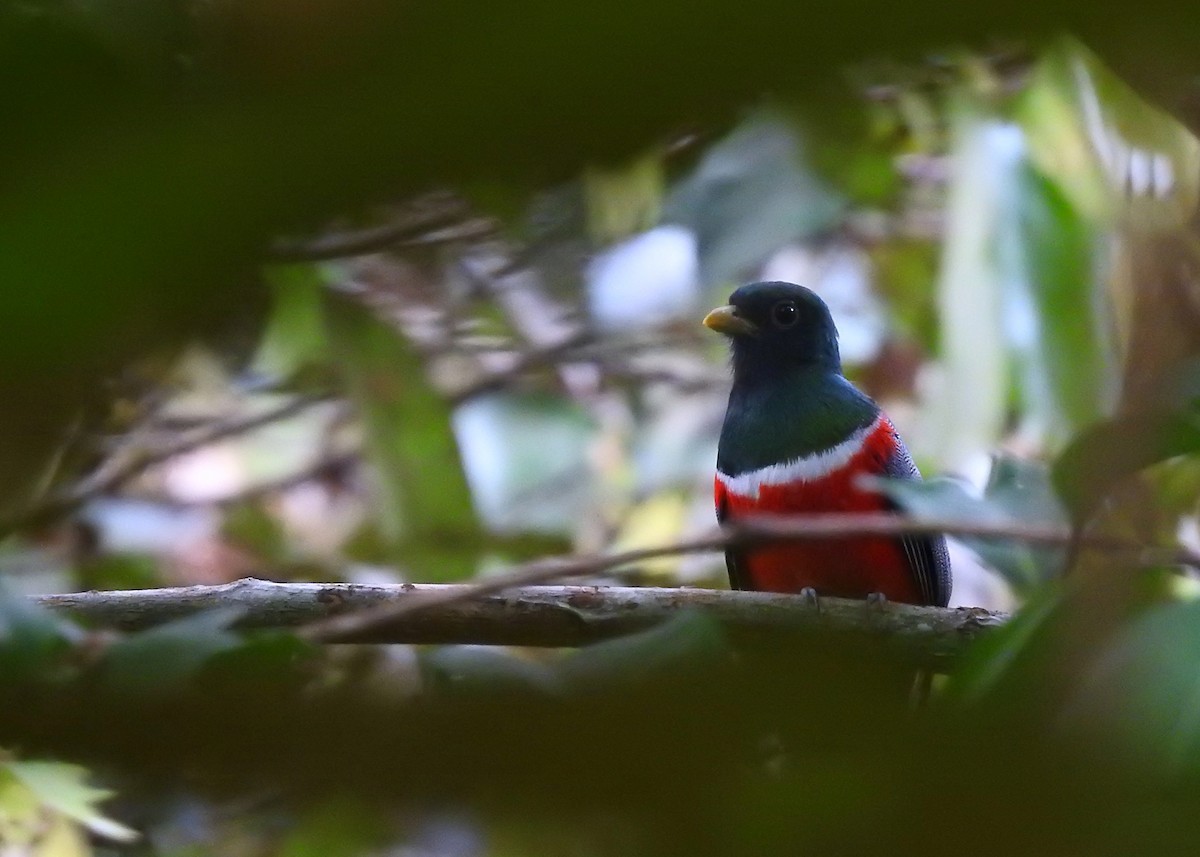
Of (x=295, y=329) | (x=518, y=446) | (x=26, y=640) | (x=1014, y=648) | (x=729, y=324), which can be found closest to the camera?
(x=26, y=640)

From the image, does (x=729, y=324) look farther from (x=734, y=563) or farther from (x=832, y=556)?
(x=832, y=556)

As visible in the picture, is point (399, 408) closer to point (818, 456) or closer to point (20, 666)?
point (818, 456)

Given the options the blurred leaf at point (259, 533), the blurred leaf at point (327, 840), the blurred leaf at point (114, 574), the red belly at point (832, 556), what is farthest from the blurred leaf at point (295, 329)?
the blurred leaf at point (327, 840)

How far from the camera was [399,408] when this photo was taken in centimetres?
430

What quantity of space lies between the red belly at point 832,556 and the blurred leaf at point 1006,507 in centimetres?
135

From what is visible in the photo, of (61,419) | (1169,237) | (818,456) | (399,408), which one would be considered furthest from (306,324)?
(61,419)

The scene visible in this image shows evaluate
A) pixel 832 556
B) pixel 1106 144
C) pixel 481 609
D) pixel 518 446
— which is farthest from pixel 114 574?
pixel 1106 144

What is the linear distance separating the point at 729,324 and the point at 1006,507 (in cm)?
219

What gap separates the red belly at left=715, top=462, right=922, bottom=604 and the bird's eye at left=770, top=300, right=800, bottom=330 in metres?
0.72

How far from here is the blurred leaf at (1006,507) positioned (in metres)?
2.05

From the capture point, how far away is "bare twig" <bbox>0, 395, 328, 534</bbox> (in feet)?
12.6

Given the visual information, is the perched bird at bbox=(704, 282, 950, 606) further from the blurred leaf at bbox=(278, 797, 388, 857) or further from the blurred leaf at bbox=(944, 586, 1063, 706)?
the blurred leaf at bbox=(944, 586, 1063, 706)

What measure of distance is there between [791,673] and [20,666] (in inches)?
18.9

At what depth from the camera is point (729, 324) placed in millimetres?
4230
